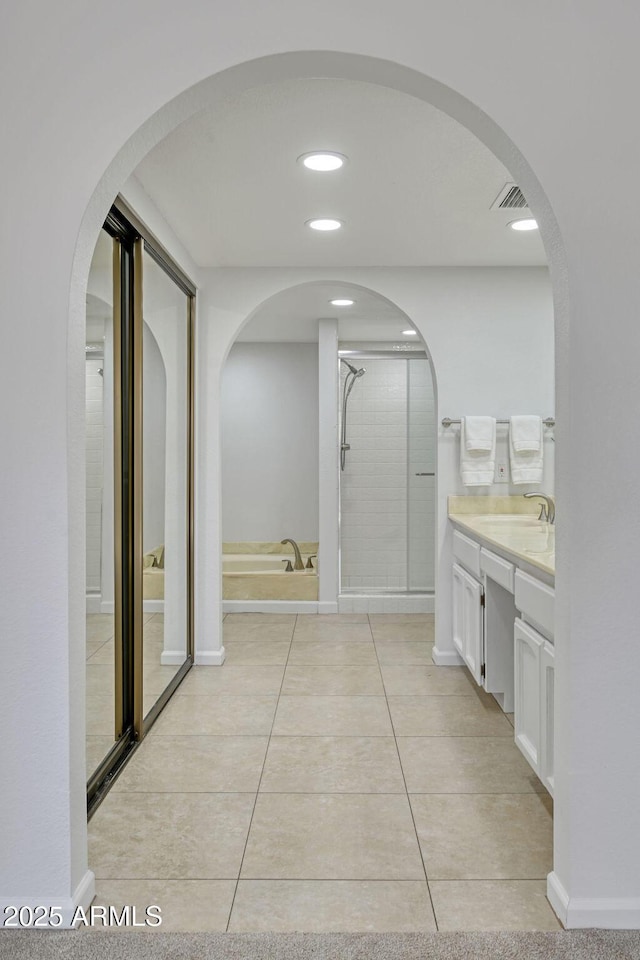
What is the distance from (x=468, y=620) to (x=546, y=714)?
1364mm

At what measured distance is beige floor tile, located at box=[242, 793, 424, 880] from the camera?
2049 millimetres

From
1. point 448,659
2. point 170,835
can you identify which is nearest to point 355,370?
point 448,659

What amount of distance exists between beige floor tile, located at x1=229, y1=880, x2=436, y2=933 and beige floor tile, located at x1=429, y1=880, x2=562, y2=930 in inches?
1.9

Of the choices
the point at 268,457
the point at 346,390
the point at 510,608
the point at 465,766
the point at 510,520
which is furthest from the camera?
the point at 268,457

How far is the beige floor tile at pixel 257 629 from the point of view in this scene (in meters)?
4.91

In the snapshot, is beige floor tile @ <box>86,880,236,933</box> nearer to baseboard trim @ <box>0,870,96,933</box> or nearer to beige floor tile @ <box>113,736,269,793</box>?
baseboard trim @ <box>0,870,96,933</box>

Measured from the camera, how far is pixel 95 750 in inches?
101

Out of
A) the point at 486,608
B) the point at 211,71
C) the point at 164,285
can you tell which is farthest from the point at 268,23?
the point at 486,608

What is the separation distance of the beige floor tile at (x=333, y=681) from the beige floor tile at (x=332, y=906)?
1.67m

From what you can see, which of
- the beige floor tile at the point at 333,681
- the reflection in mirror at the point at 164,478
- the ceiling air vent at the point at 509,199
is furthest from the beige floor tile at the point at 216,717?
the ceiling air vent at the point at 509,199

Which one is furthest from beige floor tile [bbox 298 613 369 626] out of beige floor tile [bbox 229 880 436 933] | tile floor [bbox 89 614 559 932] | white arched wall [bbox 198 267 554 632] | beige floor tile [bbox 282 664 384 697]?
beige floor tile [bbox 229 880 436 933]

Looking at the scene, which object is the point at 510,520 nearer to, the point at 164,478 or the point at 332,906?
the point at 164,478

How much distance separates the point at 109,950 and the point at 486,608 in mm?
2039

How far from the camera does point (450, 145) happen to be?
101 inches
